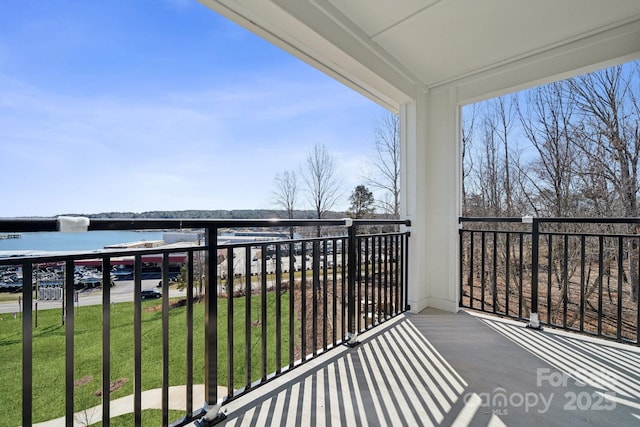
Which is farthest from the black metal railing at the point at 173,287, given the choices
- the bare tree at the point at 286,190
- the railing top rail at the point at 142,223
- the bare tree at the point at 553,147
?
the bare tree at the point at 286,190

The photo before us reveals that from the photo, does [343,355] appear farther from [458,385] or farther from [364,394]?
[458,385]

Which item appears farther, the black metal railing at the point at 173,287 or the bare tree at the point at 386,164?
the bare tree at the point at 386,164

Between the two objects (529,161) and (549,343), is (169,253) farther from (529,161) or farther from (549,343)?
(529,161)

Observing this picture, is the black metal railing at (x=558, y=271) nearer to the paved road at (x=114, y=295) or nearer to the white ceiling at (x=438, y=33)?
the white ceiling at (x=438, y=33)

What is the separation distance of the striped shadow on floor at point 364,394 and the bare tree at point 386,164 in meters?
5.42

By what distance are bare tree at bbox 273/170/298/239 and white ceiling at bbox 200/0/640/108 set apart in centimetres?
567

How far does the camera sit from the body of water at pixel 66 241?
79 cm

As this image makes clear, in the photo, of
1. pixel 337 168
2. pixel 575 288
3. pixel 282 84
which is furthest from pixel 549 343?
pixel 337 168

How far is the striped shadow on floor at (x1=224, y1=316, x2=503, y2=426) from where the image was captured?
47.7 inches

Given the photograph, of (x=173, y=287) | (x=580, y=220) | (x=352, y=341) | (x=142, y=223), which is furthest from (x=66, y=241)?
(x=580, y=220)

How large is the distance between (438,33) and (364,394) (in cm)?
248

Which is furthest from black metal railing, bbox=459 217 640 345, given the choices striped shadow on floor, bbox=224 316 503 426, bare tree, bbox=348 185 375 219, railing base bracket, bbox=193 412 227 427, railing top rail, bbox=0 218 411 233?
bare tree, bbox=348 185 375 219

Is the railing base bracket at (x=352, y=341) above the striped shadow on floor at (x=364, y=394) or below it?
above

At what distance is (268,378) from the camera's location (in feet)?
4.91
